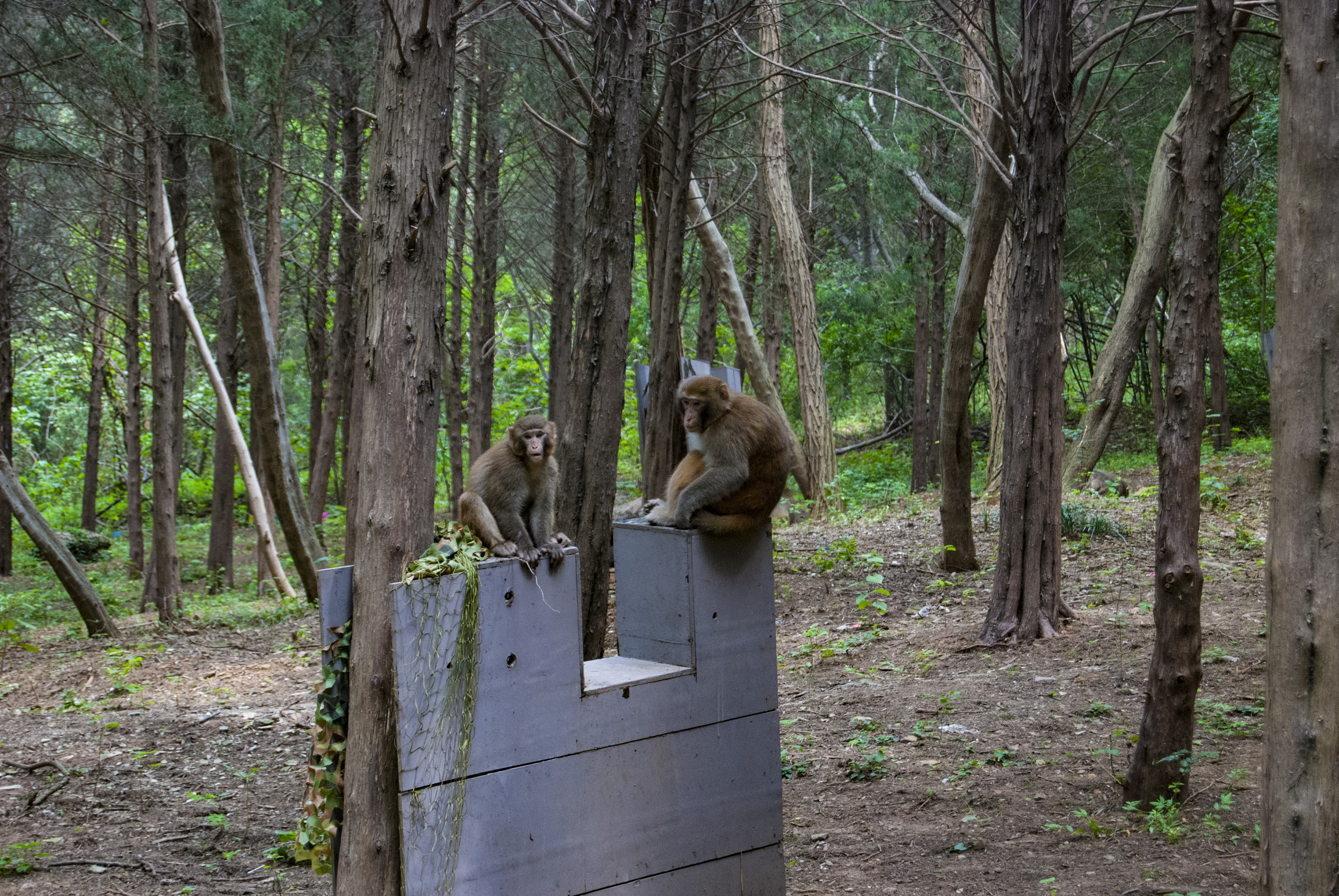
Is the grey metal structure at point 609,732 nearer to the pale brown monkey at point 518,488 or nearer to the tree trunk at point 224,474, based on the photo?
the pale brown monkey at point 518,488

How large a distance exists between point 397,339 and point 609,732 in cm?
193

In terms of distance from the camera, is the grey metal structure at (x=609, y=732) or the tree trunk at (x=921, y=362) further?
the tree trunk at (x=921, y=362)

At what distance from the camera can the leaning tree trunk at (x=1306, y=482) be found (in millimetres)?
2914

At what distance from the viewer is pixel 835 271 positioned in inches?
1036

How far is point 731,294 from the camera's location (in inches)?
521

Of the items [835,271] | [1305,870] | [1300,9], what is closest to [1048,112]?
[1300,9]

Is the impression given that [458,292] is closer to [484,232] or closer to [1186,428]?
[484,232]

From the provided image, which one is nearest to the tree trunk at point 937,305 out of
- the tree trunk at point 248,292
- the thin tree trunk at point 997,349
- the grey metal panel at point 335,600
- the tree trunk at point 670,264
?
the thin tree trunk at point 997,349

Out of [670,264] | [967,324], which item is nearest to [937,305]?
[967,324]

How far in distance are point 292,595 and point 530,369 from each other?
15.3m

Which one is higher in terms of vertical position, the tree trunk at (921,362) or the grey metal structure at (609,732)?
the tree trunk at (921,362)

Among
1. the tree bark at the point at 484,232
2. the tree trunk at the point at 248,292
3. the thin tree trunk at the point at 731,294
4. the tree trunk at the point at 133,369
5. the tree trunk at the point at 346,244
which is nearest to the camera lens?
the tree trunk at the point at 248,292

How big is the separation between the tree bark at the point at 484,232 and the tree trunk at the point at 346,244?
186cm

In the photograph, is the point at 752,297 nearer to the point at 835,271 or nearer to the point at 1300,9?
the point at 835,271
